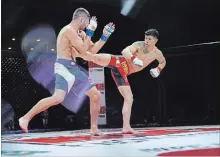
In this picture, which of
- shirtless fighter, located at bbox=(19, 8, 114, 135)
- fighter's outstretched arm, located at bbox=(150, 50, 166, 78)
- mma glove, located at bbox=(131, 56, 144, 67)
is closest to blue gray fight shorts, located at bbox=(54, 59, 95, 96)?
shirtless fighter, located at bbox=(19, 8, 114, 135)

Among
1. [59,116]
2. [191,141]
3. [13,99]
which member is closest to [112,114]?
[59,116]

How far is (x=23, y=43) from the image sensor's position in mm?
3312

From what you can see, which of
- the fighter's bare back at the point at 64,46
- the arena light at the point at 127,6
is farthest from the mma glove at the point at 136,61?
the fighter's bare back at the point at 64,46

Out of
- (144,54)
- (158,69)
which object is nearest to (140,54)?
(144,54)

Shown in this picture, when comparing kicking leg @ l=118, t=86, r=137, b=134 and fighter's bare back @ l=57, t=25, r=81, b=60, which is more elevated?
fighter's bare back @ l=57, t=25, r=81, b=60

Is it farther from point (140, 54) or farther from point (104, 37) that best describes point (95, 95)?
point (140, 54)

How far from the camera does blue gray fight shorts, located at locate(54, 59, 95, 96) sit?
2566 mm

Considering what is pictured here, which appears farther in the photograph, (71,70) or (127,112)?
(127,112)

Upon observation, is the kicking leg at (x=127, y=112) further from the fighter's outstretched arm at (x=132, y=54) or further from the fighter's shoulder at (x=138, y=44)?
the fighter's shoulder at (x=138, y=44)

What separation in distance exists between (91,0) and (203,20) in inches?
40.0

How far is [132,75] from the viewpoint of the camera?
3.34m

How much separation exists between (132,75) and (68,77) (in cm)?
93

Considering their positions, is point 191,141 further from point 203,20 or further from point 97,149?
point 203,20

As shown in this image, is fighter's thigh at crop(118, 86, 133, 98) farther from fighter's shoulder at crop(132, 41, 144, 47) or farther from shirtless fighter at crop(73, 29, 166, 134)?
fighter's shoulder at crop(132, 41, 144, 47)
